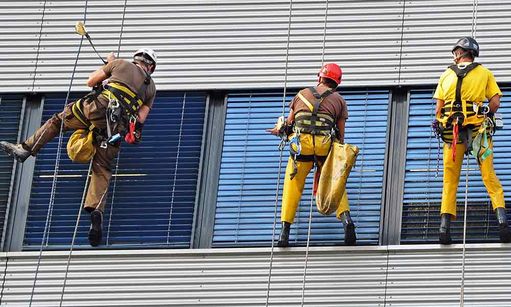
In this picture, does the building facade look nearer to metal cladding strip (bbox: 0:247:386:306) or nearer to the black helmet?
metal cladding strip (bbox: 0:247:386:306)

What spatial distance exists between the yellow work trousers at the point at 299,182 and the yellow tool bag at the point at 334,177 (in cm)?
16

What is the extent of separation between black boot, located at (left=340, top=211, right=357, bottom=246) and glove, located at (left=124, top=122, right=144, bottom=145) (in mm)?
2149

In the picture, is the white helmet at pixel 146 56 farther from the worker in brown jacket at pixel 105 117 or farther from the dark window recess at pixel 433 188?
the dark window recess at pixel 433 188

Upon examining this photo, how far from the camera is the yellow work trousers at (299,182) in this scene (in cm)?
1845

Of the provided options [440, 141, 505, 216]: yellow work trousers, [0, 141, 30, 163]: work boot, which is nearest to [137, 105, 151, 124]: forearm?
[0, 141, 30, 163]: work boot

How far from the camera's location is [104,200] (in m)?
18.8

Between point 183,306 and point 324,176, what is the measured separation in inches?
72.7

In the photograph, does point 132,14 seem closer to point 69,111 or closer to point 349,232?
point 69,111

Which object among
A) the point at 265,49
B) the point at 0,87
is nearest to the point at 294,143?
the point at 265,49

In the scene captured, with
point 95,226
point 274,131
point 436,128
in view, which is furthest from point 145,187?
point 436,128

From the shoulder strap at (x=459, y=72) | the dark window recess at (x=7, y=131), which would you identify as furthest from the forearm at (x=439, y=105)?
the dark window recess at (x=7, y=131)

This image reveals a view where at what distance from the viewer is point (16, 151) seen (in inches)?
746

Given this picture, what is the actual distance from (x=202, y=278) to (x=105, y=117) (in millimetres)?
1829

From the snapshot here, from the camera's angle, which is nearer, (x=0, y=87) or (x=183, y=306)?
(x=183, y=306)
